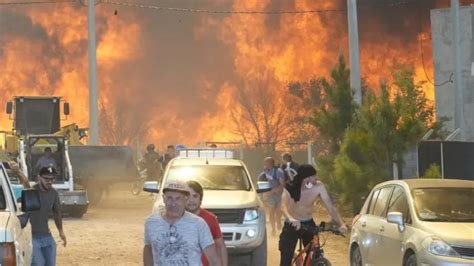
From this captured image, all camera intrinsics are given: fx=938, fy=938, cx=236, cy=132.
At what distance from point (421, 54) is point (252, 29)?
553 inches

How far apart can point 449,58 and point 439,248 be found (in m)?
20.3

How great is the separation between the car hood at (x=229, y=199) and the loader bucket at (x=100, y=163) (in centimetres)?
1416

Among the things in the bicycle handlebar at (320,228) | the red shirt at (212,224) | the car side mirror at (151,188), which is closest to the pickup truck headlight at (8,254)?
the red shirt at (212,224)

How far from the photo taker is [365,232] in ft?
38.7

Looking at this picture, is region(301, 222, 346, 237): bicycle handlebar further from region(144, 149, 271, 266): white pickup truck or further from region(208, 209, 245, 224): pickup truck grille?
region(208, 209, 245, 224): pickup truck grille

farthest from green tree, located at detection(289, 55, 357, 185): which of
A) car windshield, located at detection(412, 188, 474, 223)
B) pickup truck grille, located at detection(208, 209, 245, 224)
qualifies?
car windshield, located at detection(412, 188, 474, 223)

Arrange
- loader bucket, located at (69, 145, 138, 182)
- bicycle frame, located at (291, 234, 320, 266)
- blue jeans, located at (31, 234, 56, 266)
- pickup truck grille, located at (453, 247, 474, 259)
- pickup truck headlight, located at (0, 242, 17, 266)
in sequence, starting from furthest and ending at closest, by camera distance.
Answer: loader bucket, located at (69, 145, 138, 182)
bicycle frame, located at (291, 234, 320, 266)
blue jeans, located at (31, 234, 56, 266)
pickup truck grille, located at (453, 247, 474, 259)
pickup truck headlight, located at (0, 242, 17, 266)

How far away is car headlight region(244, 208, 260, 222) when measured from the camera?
1340 centimetres

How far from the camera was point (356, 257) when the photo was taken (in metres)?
12.3

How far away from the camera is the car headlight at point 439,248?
962 cm

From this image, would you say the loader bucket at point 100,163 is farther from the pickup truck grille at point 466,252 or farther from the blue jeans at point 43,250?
the pickup truck grille at point 466,252

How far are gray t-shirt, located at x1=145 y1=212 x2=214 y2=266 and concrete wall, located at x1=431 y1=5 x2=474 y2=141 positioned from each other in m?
22.0

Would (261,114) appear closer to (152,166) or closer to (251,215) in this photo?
(152,166)

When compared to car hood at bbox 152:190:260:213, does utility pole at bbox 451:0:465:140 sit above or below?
above
